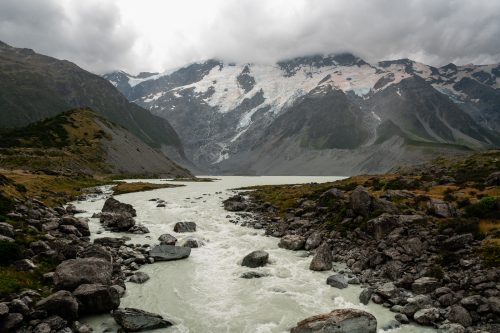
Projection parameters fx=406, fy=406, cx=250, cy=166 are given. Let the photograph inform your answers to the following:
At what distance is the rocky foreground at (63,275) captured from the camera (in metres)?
24.2

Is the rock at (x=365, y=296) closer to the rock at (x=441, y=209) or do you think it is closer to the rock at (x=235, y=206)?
the rock at (x=441, y=209)

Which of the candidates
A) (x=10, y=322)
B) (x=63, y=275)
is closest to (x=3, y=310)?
(x=10, y=322)

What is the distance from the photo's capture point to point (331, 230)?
50.0 m

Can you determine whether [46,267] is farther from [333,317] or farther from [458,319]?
[458,319]

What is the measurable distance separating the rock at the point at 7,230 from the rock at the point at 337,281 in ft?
90.8

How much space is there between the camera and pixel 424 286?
3152cm

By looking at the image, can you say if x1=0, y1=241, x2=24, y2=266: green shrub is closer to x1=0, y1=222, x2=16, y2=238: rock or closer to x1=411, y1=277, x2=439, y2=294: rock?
x1=0, y1=222, x2=16, y2=238: rock

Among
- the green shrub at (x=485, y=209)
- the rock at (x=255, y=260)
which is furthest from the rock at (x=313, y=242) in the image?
the green shrub at (x=485, y=209)

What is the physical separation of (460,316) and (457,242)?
11992mm

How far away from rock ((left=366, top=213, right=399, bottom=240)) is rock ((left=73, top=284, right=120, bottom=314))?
28.0 metres

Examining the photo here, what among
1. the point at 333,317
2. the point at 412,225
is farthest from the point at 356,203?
the point at 333,317

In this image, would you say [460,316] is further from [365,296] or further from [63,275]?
[63,275]

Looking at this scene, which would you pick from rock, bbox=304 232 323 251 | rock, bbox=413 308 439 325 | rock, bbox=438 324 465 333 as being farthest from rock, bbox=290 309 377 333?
rock, bbox=304 232 323 251

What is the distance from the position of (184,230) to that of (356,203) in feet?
74.9
